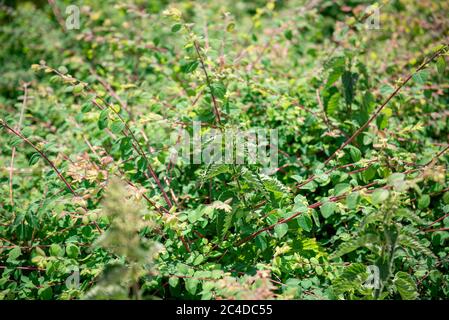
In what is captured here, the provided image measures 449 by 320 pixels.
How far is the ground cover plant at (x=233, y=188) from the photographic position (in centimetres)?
167

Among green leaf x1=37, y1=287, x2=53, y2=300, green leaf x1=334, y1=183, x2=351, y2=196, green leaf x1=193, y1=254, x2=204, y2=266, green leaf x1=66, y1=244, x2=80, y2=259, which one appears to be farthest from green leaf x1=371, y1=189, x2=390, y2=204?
green leaf x1=37, y1=287, x2=53, y2=300

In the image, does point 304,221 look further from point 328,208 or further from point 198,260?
point 198,260

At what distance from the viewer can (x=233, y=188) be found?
190 cm

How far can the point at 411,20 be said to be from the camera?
3.92m

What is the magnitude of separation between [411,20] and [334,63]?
2097 millimetres

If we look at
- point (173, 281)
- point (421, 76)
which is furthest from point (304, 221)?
point (421, 76)

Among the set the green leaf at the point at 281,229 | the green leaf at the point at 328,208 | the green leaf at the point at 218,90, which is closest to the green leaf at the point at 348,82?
the green leaf at the point at 218,90

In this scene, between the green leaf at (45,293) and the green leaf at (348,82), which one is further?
the green leaf at (348,82)

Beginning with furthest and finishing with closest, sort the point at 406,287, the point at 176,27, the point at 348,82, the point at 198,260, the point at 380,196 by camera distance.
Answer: the point at 348,82
the point at 176,27
the point at 198,260
the point at 406,287
the point at 380,196

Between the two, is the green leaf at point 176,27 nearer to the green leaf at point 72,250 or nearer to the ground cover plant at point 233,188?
the ground cover plant at point 233,188

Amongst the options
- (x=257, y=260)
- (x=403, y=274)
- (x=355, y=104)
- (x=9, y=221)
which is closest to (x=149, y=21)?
(x=355, y=104)

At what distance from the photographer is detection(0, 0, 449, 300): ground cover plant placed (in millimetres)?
1670

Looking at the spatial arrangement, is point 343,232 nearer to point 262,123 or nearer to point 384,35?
point 262,123

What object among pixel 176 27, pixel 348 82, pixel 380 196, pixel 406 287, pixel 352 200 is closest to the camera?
pixel 380 196
